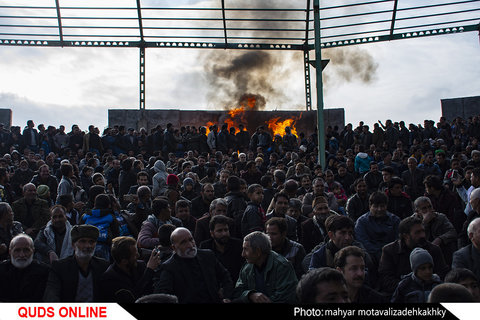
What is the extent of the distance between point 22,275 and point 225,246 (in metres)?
2.09

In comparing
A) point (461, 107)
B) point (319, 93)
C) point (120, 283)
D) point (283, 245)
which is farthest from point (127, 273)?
point (461, 107)

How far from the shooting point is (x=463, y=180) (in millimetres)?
9523

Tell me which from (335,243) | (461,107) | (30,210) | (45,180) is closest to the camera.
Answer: (335,243)

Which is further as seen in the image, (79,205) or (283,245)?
(79,205)

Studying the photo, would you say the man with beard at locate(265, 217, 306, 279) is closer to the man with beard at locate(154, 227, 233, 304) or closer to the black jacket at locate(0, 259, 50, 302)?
the man with beard at locate(154, 227, 233, 304)

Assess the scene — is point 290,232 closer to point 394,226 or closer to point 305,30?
point 394,226

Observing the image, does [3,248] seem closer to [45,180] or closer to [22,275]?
[22,275]

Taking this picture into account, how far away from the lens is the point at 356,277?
415cm

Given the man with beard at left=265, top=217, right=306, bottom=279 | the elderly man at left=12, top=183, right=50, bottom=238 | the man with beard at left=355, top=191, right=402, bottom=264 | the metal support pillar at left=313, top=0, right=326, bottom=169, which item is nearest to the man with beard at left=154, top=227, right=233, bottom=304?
the man with beard at left=265, top=217, right=306, bottom=279

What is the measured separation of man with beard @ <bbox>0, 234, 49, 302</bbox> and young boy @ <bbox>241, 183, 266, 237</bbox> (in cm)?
274

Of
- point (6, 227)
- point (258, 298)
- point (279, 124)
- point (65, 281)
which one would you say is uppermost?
point (279, 124)

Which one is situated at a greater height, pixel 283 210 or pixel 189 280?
pixel 283 210

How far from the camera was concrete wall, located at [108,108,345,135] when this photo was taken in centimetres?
2164

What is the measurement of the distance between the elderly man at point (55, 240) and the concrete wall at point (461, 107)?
20.3 metres
